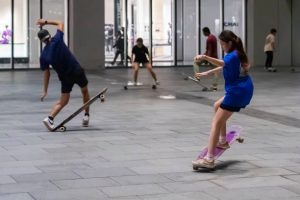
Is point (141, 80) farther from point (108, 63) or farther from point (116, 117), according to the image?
point (116, 117)

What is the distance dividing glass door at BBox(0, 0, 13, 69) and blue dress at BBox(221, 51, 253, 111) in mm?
23181

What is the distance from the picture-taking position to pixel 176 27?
107 ft

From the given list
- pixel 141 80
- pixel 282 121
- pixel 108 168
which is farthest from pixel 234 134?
pixel 141 80

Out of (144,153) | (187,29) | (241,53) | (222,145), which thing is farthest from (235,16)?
(241,53)

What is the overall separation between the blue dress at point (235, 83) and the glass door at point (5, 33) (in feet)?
76.1

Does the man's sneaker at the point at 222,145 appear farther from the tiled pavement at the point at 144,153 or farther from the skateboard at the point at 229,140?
the tiled pavement at the point at 144,153

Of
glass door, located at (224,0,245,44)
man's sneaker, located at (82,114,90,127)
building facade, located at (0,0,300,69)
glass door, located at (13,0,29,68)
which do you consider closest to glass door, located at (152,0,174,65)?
building facade, located at (0,0,300,69)

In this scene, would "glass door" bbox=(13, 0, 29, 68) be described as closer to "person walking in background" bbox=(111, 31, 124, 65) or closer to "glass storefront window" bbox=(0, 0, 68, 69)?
"glass storefront window" bbox=(0, 0, 68, 69)

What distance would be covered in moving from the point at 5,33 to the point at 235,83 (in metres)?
23.7

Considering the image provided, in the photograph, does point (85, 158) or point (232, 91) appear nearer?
point (232, 91)

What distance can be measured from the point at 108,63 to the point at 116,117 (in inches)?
708

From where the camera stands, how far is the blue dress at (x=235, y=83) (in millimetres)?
7723

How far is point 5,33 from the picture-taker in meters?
30.0

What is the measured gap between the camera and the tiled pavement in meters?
6.82
